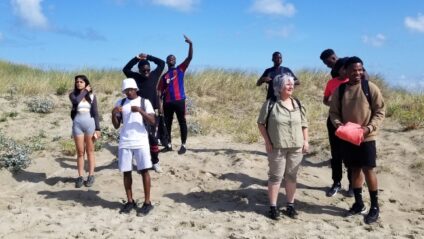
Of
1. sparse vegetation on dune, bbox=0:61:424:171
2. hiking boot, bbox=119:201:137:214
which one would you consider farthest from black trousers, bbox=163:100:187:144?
hiking boot, bbox=119:201:137:214

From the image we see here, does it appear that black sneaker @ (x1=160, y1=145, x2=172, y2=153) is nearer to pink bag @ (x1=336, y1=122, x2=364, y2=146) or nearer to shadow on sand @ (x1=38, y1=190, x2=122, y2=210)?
shadow on sand @ (x1=38, y1=190, x2=122, y2=210)

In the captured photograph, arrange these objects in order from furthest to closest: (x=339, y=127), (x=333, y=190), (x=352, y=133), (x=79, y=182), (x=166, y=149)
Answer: (x=166, y=149), (x=79, y=182), (x=333, y=190), (x=339, y=127), (x=352, y=133)

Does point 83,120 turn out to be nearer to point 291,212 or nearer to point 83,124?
point 83,124

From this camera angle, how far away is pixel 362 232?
561cm

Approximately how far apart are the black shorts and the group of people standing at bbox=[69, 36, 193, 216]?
2.39m

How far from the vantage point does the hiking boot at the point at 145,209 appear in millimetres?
6182

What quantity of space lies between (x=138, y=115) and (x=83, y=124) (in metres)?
1.41

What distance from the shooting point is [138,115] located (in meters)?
6.15

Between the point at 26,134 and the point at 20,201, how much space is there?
4.39 m

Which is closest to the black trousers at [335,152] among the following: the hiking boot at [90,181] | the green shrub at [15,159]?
the hiking boot at [90,181]

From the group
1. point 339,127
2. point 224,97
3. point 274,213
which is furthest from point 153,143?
point 224,97

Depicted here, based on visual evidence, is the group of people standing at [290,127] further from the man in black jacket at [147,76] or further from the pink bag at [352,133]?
the man in black jacket at [147,76]

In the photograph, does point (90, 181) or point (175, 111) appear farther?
point (175, 111)

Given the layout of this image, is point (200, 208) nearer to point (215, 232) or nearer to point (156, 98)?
point (215, 232)
